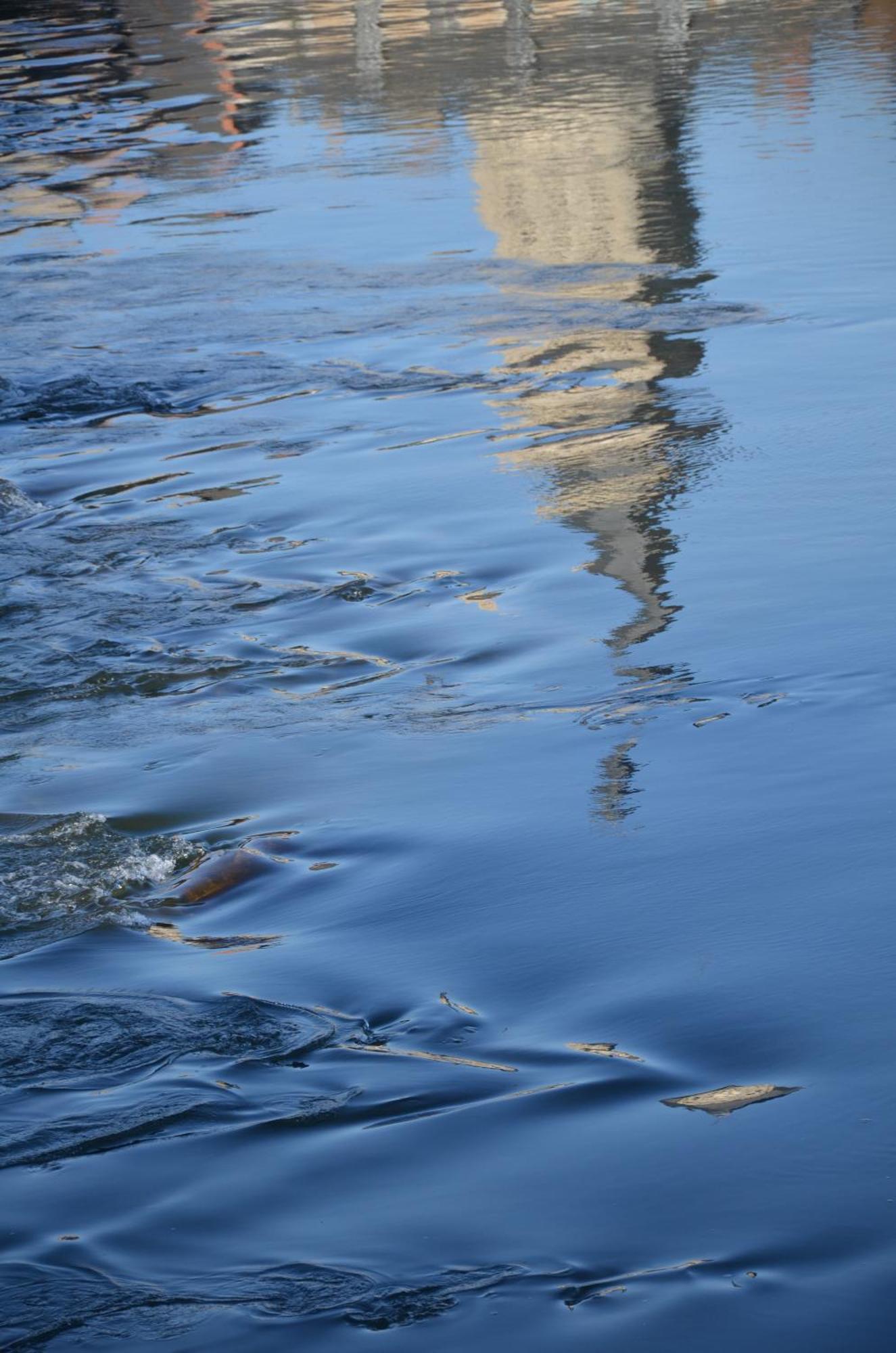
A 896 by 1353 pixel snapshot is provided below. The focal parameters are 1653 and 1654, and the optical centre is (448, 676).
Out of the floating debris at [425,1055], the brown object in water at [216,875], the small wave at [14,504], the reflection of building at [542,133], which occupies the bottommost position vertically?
the brown object in water at [216,875]

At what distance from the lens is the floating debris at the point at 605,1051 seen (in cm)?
277

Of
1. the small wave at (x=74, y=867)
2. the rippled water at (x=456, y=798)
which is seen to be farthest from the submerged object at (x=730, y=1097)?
the small wave at (x=74, y=867)

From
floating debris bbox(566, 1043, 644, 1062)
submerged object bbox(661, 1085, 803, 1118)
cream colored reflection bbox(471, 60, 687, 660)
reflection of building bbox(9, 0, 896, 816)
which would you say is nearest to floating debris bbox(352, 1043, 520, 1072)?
floating debris bbox(566, 1043, 644, 1062)

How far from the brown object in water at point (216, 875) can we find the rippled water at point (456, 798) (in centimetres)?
2

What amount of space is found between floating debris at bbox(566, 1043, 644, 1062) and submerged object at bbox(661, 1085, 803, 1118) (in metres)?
0.13

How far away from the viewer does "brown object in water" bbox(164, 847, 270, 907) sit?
3.45 m

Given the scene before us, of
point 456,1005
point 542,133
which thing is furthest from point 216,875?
point 542,133

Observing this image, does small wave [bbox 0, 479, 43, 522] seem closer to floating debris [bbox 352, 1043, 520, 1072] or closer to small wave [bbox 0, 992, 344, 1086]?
small wave [bbox 0, 992, 344, 1086]

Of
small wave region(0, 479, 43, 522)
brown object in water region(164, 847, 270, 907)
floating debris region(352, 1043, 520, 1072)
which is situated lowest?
brown object in water region(164, 847, 270, 907)

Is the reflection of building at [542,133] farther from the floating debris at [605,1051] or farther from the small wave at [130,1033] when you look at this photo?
the small wave at [130,1033]

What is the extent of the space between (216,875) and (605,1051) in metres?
1.08

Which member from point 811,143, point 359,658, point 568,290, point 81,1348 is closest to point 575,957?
point 81,1348

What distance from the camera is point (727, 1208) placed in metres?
2.40

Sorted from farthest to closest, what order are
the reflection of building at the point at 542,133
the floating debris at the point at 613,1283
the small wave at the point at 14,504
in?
1. the reflection of building at the point at 542,133
2. the small wave at the point at 14,504
3. the floating debris at the point at 613,1283
